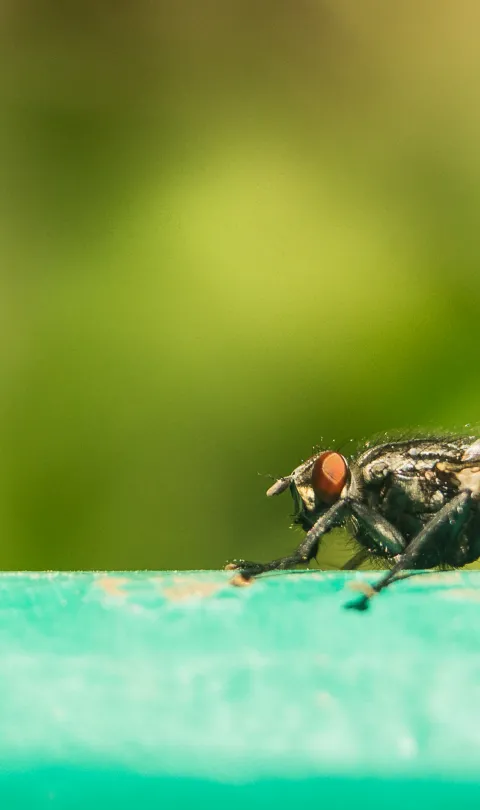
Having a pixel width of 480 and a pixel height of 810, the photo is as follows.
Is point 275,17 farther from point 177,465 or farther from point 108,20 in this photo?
point 177,465

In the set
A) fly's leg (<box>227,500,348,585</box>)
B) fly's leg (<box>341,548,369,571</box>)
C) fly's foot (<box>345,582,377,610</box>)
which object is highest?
fly's foot (<box>345,582,377,610</box>)

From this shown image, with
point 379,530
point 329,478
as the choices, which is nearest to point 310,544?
point 379,530

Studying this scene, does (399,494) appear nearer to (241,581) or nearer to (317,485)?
(317,485)

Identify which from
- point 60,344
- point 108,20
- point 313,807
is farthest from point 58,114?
point 313,807

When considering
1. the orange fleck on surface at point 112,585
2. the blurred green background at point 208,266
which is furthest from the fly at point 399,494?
the orange fleck on surface at point 112,585

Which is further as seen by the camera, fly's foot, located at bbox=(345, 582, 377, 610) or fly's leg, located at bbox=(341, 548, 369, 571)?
fly's leg, located at bbox=(341, 548, 369, 571)

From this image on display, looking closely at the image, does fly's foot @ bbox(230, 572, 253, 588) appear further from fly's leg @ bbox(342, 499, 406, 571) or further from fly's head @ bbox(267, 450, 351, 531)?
fly's head @ bbox(267, 450, 351, 531)

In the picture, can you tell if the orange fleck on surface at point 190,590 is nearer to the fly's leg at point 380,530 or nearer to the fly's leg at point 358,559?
the fly's leg at point 380,530

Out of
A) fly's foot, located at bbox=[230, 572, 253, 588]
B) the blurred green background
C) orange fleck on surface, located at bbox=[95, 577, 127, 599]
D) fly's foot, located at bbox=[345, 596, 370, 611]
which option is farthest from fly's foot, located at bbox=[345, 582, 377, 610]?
the blurred green background
